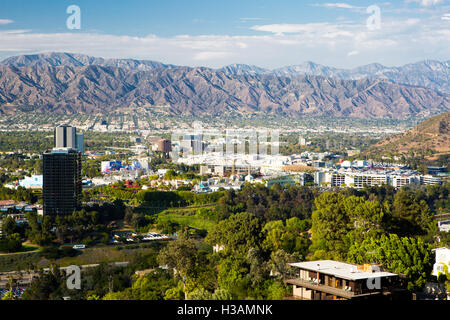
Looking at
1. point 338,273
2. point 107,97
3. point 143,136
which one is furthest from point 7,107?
point 338,273

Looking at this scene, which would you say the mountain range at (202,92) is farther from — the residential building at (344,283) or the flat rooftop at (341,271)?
the residential building at (344,283)

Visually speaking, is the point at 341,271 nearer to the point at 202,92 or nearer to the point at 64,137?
the point at 64,137

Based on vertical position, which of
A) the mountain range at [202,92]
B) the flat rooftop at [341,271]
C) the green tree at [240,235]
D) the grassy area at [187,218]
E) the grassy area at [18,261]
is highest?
the mountain range at [202,92]

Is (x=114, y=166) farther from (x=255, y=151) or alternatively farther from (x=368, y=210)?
(x=368, y=210)

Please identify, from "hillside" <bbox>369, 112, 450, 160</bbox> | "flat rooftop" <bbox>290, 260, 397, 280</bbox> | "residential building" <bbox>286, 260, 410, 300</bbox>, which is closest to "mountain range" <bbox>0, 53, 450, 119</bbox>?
"hillside" <bbox>369, 112, 450, 160</bbox>

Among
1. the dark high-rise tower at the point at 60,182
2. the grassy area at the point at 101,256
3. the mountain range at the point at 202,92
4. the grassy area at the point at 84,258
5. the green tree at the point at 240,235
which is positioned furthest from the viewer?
the mountain range at the point at 202,92

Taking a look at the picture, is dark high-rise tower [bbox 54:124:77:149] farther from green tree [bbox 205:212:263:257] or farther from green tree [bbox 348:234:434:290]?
green tree [bbox 348:234:434:290]

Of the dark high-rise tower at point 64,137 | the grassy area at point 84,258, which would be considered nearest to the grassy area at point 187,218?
the grassy area at point 84,258
